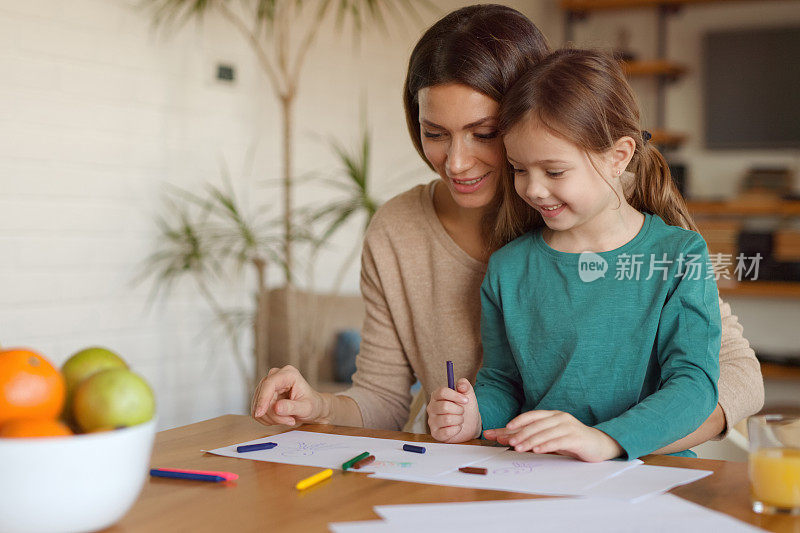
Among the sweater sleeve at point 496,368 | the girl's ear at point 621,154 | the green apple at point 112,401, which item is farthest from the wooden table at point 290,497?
the girl's ear at point 621,154

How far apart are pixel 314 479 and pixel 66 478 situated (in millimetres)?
307

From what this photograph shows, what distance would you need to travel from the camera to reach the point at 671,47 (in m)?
5.03

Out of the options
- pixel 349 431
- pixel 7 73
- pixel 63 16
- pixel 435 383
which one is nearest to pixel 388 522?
pixel 349 431

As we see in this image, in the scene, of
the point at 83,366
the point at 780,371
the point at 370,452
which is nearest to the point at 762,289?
the point at 780,371

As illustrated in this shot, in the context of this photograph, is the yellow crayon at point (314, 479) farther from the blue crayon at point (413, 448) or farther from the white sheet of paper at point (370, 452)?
the blue crayon at point (413, 448)

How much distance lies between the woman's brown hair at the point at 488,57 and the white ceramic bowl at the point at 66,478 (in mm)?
874

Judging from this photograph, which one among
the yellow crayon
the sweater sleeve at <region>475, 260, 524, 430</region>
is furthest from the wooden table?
the sweater sleeve at <region>475, 260, 524, 430</region>

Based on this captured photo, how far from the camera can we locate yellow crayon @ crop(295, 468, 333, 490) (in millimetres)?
957

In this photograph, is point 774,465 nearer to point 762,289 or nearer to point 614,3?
point 762,289

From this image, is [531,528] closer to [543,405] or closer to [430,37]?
[543,405]

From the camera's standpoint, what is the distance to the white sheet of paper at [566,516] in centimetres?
81

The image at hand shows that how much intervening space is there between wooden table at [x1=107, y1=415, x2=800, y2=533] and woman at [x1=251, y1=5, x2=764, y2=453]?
232mm

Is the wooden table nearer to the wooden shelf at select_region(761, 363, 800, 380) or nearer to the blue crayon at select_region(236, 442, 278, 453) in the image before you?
the blue crayon at select_region(236, 442, 278, 453)

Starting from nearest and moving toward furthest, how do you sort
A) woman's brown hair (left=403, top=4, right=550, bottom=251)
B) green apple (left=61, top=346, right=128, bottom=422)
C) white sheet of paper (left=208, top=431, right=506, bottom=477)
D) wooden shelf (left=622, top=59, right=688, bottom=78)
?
green apple (left=61, top=346, right=128, bottom=422), white sheet of paper (left=208, top=431, right=506, bottom=477), woman's brown hair (left=403, top=4, right=550, bottom=251), wooden shelf (left=622, top=59, right=688, bottom=78)
